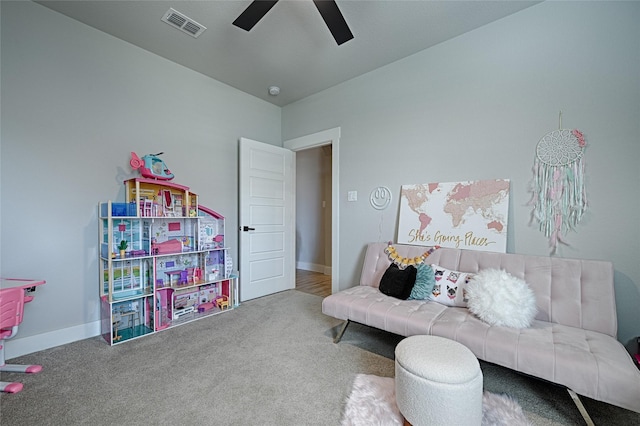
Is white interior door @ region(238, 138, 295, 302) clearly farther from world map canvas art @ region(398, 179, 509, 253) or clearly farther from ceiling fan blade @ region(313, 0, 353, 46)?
ceiling fan blade @ region(313, 0, 353, 46)

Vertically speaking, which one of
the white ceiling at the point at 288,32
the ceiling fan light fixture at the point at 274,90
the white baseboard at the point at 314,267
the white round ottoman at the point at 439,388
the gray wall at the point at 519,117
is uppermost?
the white ceiling at the point at 288,32

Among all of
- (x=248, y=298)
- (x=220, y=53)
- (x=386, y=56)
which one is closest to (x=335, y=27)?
(x=386, y=56)

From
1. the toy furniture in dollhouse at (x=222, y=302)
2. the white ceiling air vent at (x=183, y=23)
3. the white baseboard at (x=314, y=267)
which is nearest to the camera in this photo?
the white ceiling air vent at (x=183, y=23)

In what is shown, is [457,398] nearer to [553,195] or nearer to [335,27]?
[553,195]

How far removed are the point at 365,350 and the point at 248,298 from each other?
5.87 feet

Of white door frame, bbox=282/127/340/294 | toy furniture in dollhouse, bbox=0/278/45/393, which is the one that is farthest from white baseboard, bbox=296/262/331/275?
toy furniture in dollhouse, bbox=0/278/45/393

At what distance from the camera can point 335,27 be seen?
1805 mm

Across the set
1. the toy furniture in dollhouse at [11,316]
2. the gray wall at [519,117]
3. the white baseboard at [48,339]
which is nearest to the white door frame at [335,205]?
the gray wall at [519,117]

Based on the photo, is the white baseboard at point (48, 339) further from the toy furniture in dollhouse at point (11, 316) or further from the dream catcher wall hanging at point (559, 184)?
the dream catcher wall hanging at point (559, 184)

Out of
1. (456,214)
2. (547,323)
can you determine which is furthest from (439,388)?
(456,214)

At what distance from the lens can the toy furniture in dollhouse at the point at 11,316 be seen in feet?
5.24

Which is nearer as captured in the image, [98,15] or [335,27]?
[335,27]

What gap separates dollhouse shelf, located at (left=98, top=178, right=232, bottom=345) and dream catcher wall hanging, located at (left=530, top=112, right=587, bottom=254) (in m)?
3.09

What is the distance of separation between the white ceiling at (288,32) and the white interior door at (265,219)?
3.27ft
